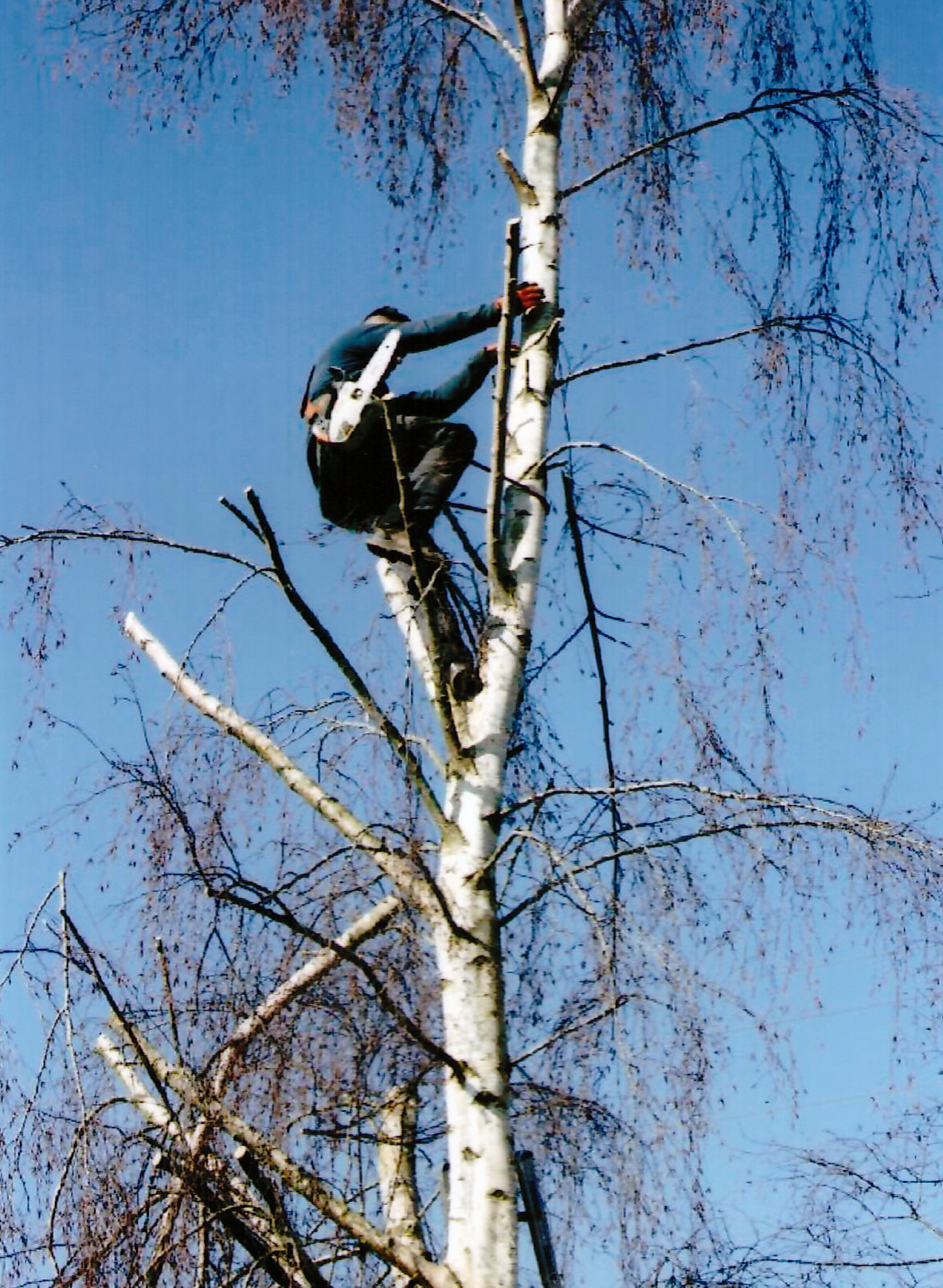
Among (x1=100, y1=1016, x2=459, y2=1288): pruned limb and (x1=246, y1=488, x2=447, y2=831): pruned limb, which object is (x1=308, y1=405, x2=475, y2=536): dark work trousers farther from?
(x1=100, y1=1016, x2=459, y2=1288): pruned limb

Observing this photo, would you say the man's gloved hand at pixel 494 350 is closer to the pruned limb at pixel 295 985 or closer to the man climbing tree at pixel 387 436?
the man climbing tree at pixel 387 436

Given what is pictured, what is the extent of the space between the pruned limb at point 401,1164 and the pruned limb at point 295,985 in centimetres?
35

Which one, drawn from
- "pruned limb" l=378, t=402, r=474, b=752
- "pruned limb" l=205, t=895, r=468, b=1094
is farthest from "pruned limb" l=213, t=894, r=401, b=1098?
"pruned limb" l=378, t=402, r=474, b=752

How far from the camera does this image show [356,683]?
505cm

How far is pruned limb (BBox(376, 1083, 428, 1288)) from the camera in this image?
4668 mm

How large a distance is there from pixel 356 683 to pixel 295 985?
2.74ft

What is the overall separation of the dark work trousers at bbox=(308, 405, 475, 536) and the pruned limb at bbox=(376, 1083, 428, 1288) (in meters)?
1.76

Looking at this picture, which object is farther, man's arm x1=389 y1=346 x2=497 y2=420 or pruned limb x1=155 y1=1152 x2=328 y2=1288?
man's arm x1=389 y1=346 x2=497 y2=420

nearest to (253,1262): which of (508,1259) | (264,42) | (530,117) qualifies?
(508,1259)

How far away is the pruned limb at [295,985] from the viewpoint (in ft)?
14.8

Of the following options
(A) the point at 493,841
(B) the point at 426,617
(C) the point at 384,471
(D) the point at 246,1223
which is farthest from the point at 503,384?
(D) the point at 246,1223

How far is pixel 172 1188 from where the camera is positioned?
443 centimetres

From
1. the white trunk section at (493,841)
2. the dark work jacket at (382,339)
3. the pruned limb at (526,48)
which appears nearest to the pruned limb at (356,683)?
the white trunk section at (493,841)

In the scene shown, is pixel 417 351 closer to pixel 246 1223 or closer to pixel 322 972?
pixel 322 972
